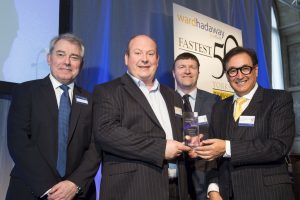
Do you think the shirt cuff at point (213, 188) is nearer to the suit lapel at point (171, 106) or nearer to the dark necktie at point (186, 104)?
the suit lapel at point (171, 106)

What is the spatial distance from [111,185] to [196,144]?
21.7 inches

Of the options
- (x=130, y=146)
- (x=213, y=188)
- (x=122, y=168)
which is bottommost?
(x=213, y=188)

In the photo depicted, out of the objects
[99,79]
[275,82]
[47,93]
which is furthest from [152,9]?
[275,82]

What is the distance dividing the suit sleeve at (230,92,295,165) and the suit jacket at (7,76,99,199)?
0.89m

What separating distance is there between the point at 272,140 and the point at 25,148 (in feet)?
Result: 4.65

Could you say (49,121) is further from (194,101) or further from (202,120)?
(194,101)

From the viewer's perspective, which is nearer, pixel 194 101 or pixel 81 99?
pixel 81 99

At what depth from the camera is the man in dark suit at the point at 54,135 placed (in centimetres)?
188

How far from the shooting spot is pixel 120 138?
6.19ft

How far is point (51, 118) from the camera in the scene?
2014 mm

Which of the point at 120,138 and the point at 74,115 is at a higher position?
the point at 74,115

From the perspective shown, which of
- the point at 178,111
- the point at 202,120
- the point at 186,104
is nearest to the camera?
the point at 178,111

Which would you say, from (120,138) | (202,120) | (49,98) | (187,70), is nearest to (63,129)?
(49,98)

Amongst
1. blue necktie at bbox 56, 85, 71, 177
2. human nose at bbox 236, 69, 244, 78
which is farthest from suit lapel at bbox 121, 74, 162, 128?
human nose at bbox 236, 69, 244, 78
